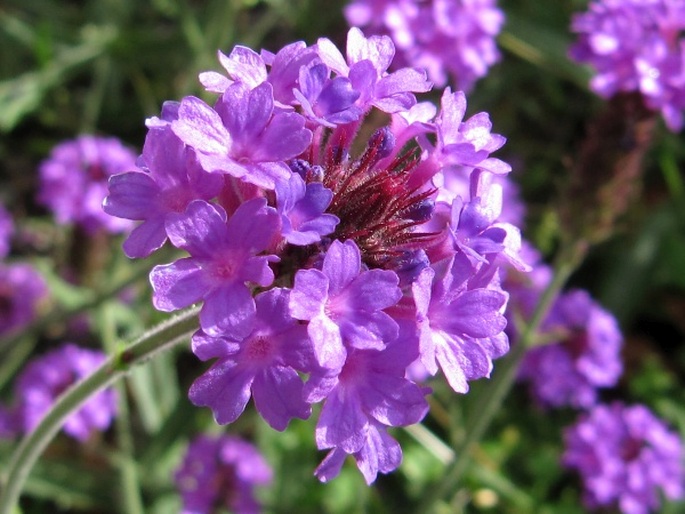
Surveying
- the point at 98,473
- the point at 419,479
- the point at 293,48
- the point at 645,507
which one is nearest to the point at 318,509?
the point at 419,479

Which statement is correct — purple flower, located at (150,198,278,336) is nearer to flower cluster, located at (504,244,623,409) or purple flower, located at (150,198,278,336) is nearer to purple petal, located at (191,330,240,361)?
purple petal, located at (191,330,240,361)

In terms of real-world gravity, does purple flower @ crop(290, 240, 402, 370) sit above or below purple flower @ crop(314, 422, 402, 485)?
above

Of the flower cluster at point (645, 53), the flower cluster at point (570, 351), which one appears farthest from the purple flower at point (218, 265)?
the flower cluster at point (570, 351)

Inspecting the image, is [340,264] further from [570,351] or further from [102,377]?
[570,351]

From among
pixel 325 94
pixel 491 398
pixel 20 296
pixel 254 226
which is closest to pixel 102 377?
pixel 254 226

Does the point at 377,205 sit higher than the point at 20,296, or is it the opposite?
the point at 377,205

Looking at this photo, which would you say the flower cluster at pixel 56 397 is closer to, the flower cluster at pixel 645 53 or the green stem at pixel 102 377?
the green stem at pixel 102 377

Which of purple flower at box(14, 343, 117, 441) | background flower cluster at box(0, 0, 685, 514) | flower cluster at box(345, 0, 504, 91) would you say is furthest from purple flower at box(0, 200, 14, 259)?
flower cluster at box(345, 0, 504, 91)
